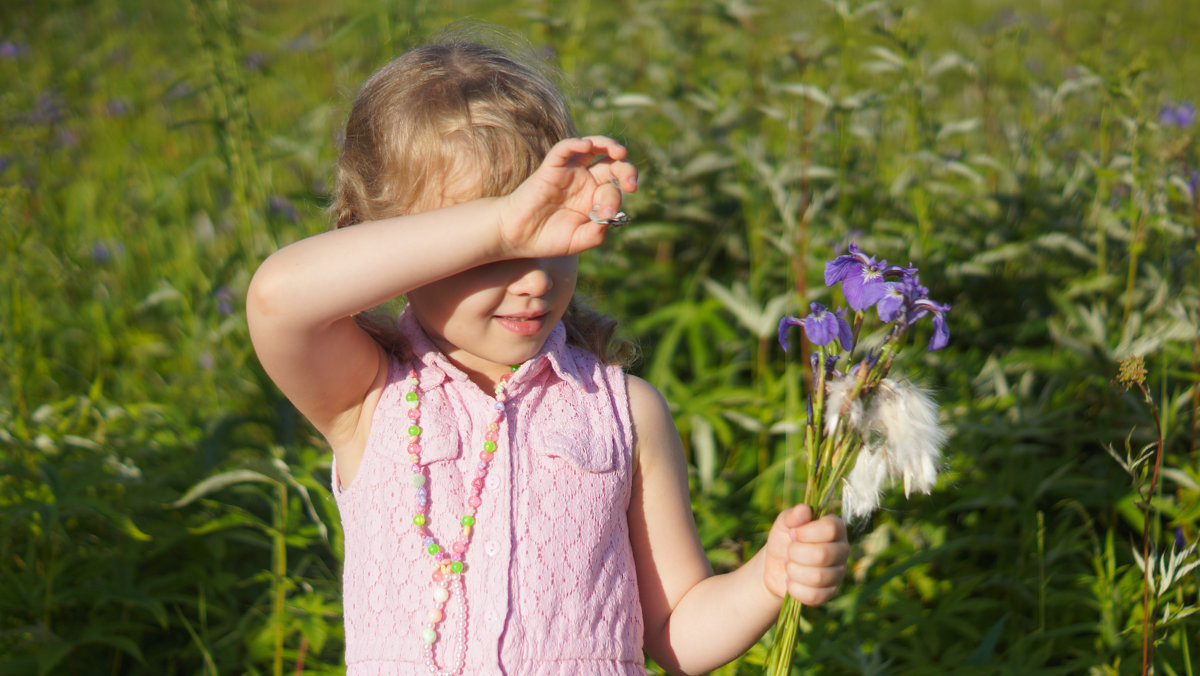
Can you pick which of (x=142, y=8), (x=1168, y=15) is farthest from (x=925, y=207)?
(x=142, y=8)

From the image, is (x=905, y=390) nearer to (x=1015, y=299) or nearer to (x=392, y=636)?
(x=392, y=636)

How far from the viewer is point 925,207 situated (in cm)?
251

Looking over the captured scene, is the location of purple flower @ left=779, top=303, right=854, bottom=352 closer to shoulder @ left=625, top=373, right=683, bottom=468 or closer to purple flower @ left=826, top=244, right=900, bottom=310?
purple flower @ left=826, top=244, right=900, bottom=310

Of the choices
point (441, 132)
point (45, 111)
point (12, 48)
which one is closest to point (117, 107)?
point (12, 48)

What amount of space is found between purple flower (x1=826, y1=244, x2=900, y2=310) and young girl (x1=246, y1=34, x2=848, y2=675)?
0.95 feet

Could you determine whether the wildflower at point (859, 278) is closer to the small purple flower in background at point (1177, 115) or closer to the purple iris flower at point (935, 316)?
the purple iris flower at point (935, 316)

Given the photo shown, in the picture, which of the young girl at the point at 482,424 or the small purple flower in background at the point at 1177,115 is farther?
the small purple flower in background at the point at 1177,115

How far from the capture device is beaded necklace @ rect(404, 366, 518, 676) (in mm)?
1312

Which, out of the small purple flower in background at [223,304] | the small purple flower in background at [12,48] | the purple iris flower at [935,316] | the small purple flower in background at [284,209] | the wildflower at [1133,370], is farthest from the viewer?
the small purple flower in background at [12,48]

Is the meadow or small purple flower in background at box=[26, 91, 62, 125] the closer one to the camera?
the meadow

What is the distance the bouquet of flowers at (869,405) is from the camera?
1.06m

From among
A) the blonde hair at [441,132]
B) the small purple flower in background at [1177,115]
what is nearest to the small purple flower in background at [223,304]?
the blonde hair at [441,132]

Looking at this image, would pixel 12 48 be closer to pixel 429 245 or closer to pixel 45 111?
pixel 45 111

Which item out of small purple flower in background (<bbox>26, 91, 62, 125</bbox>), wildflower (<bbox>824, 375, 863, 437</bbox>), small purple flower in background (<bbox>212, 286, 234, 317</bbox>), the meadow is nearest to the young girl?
wildflower (<bbox>824, 375, 863, 437</bbox>)
